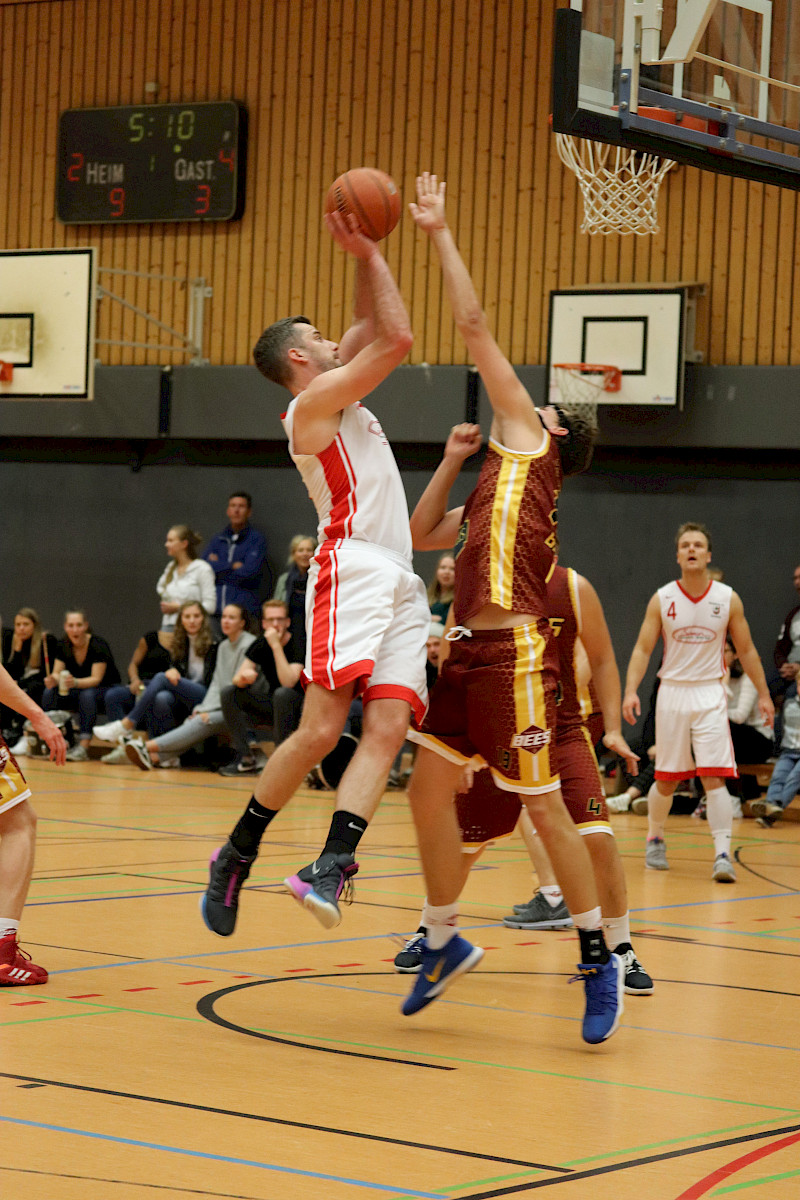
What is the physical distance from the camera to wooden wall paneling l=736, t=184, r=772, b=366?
45.4 feet

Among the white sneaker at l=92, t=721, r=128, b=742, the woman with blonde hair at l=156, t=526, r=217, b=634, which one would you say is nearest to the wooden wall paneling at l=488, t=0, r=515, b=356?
the woman with blonde hair at l=156, t=526, r=217, b=634

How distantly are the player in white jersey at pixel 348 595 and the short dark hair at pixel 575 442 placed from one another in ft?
1.75

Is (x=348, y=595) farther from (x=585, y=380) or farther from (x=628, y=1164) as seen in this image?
(x=585, y=380)

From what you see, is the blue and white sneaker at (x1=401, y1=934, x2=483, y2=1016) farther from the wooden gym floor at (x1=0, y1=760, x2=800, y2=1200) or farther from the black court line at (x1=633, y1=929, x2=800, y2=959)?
the black court line at (x1=633, y1=929, x2=800, y2=959)

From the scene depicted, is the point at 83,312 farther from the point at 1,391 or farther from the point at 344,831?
the point at 344,831

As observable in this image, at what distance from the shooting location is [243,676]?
1270 cm

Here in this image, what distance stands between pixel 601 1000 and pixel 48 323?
38.1 ft

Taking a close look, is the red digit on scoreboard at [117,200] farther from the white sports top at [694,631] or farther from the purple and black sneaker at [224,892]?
the purple and black sneaker at [224,892]

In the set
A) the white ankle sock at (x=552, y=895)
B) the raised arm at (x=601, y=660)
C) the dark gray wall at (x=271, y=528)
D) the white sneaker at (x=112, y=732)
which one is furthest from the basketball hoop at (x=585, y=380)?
the white ankle sock at (x=552, y=895)

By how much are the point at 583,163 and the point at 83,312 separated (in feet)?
15.7

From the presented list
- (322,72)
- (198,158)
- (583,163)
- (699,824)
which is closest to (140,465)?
(198,158)

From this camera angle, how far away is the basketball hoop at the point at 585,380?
1368cm

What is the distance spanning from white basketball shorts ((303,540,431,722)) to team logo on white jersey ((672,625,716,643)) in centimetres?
447

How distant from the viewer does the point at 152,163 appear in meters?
16.3
